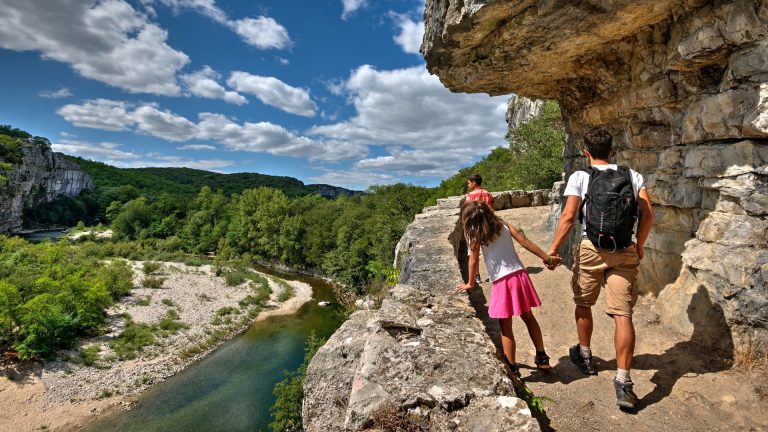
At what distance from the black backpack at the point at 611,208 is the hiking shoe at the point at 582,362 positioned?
1.11 m

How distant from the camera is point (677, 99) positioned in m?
4.66

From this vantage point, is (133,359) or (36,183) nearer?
(133,359)

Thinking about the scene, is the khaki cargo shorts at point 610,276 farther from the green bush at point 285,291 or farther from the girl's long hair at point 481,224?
the green bush at point 285,291

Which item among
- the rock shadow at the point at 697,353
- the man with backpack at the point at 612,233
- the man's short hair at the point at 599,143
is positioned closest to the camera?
the man with backpack at the point at 612,233

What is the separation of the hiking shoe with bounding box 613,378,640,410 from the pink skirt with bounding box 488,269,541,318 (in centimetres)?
82

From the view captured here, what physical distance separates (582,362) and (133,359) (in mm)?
26223

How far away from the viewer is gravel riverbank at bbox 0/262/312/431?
720 inches

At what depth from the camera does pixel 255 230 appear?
55.0m

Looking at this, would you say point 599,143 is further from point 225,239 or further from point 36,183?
point 36,183

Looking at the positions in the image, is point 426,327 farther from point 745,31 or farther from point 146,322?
point 146,322

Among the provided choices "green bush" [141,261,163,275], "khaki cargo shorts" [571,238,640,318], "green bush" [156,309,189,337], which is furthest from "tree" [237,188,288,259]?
"khaki cargo shorts" [571,238,640,318]

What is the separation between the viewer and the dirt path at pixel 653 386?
286 cm

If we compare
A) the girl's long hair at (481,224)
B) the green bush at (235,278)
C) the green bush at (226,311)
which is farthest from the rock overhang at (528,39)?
the green bush at (235,278)

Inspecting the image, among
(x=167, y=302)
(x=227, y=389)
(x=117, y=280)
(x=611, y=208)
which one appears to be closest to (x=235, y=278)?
(x=167, y=302)
